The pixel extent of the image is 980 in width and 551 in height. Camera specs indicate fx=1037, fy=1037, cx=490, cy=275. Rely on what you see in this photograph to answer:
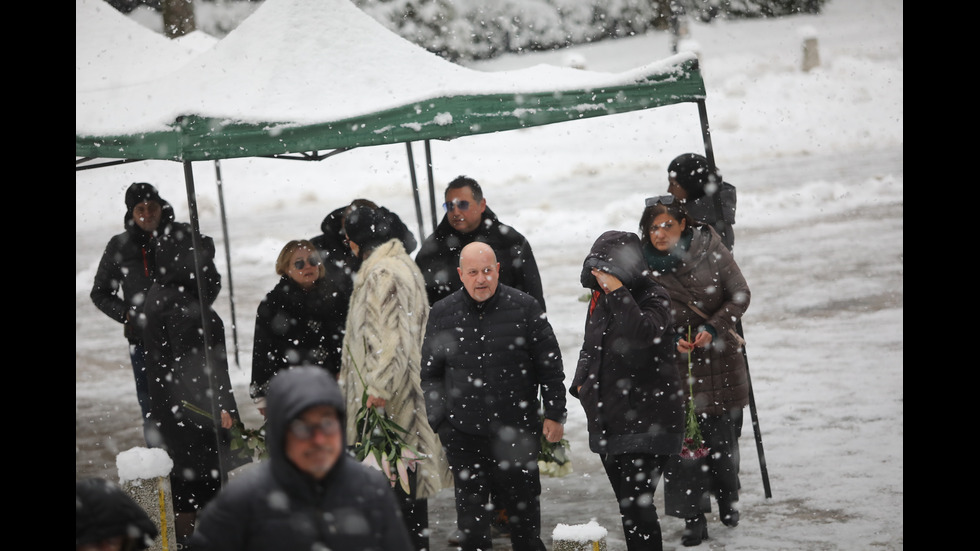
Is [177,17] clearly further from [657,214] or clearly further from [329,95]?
[657,214]

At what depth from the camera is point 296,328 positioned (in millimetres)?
5969

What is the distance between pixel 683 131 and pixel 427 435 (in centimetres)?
2232

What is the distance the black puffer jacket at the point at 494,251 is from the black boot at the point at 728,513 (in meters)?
1.56

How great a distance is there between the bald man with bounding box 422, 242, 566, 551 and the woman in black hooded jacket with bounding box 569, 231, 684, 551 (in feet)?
0.82

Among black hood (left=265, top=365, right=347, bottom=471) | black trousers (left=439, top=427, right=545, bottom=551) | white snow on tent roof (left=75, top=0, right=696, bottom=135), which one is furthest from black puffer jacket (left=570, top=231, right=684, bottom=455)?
black hood (left=265, top=365, right=347, bottom=471)

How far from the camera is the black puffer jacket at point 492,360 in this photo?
201 inches

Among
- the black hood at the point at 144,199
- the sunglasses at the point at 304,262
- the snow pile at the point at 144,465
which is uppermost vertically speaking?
the black hood at the point at 144,199

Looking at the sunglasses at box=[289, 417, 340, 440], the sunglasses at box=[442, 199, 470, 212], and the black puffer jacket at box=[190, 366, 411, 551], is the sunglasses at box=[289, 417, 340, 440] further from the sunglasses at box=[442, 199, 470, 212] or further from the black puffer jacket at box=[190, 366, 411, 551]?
the sunglasses at box=[442, 199, 470, 212]

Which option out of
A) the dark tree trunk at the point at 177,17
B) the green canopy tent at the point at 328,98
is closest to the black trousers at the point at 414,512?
the green canopy tent at the point at 328,98

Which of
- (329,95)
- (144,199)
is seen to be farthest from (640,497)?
(144,199)

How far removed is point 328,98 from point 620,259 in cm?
208

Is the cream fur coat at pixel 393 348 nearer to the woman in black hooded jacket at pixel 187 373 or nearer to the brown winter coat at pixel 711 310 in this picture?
the woman in black hooded jacket at pixel 187 373

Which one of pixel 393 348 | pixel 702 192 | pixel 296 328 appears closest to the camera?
pixel 393 348

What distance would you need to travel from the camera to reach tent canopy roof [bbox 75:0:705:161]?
5652 millimetres
